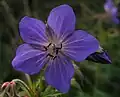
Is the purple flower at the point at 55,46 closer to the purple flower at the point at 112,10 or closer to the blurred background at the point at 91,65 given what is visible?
the blurred background at the point at 91,65

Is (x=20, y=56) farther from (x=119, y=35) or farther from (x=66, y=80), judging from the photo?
(x=119, y=35)

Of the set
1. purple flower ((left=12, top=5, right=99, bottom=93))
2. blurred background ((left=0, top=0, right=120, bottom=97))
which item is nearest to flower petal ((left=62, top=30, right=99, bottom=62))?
purple flower ((left=12, top=5, right=99, bottom=93))

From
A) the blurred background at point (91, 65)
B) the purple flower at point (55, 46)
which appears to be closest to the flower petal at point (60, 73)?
the purple flower at point (55, 46)

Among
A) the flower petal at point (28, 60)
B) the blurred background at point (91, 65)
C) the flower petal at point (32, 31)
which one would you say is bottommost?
the blurred background at point (91, 65)

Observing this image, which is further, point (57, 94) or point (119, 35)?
point (119, 35)

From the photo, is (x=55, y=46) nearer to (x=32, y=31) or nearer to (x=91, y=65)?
(x=32, y=31)

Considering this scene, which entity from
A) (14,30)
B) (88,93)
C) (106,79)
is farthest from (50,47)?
(14,30)

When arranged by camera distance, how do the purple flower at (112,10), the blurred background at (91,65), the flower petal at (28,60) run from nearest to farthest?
the flower petal at (28,60)
the blurred background at (91,65)
the purple flower at (112,10)

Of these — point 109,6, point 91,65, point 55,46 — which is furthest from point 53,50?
point 109,6
